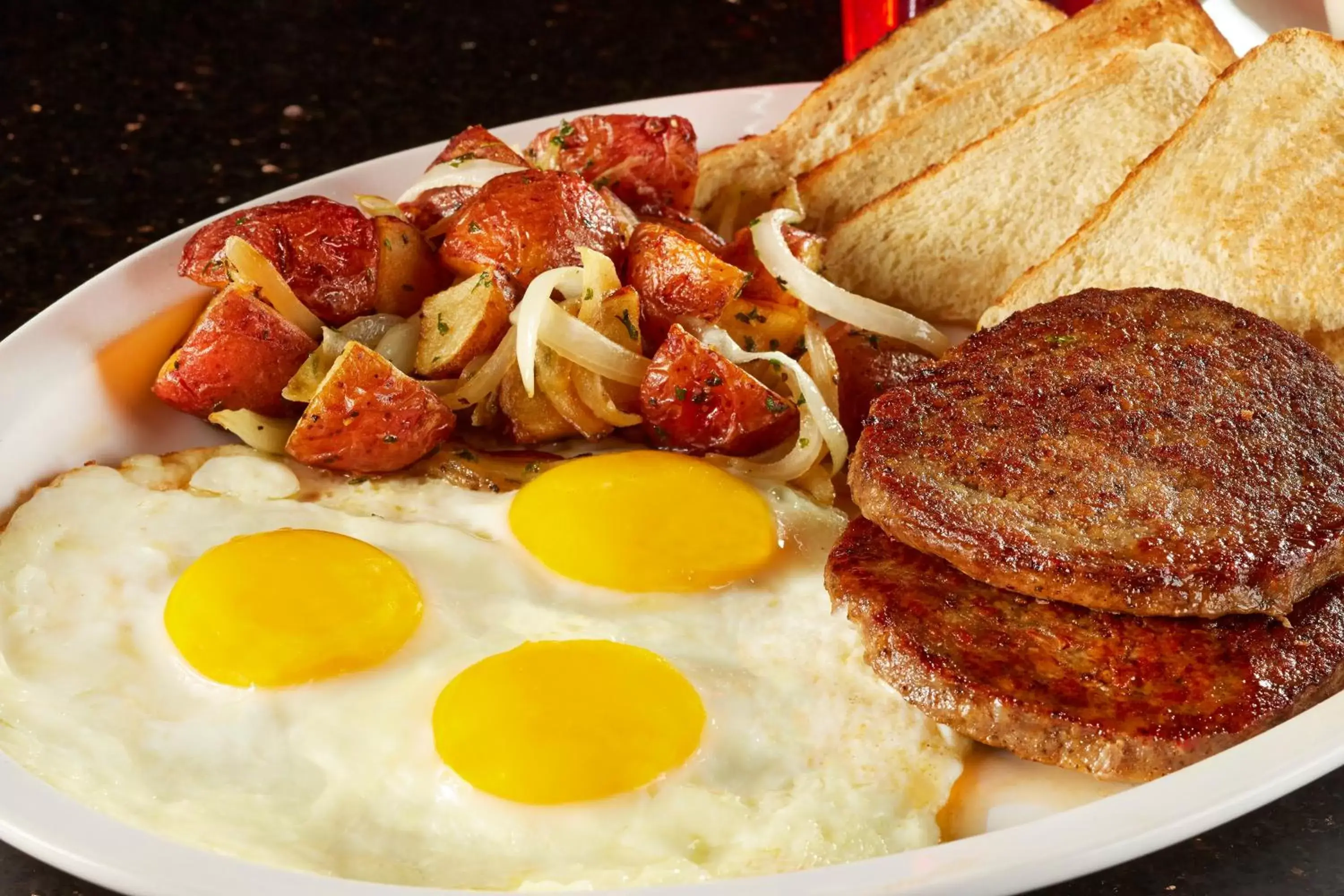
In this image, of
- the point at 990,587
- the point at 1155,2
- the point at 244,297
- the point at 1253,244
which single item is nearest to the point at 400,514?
the point at 244,297

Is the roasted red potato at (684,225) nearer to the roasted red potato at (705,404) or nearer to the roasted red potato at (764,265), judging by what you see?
the roasted red potato at (764,265)

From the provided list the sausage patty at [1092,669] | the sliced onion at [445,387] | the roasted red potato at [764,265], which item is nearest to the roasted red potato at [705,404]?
A: the roasted red potato at [764,265]

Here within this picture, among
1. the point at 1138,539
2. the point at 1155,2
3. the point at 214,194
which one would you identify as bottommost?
the point at 214,194

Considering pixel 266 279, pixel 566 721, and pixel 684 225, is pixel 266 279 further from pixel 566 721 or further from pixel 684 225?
pixel 566 721

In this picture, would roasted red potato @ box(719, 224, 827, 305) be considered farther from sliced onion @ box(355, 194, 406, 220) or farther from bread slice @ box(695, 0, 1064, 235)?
sliced onion @ box(355, 194, 406, 220)

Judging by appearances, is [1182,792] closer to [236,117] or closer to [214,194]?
[214,194]

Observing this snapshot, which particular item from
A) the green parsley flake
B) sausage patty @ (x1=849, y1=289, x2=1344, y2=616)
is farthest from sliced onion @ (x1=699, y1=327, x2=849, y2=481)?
sausage patty @ (x1=849, y1=289, x2=1344, y2=616)

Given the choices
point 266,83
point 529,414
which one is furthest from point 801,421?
point 266,83
